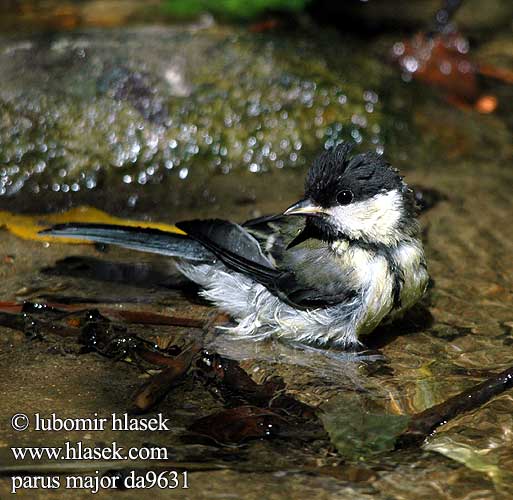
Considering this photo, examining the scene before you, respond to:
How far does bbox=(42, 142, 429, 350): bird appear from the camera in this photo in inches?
149

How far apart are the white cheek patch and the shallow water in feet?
1.52

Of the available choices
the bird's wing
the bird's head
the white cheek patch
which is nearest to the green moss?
the bird's wing

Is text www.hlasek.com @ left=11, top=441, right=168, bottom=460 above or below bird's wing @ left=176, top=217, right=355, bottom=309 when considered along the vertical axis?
below

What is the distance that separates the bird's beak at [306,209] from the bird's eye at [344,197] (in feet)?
0.29

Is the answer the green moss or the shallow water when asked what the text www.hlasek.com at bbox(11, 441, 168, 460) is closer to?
the shallow water

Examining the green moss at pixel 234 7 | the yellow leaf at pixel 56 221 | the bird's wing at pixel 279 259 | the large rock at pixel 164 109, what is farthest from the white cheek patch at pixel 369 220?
the green moss at pixel 234 7

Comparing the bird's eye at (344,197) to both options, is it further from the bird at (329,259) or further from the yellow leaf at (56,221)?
the yellow leaf at (56,221)

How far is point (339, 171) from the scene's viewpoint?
3773mm

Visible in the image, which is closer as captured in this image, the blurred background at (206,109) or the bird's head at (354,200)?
the bird's head at (354,200)

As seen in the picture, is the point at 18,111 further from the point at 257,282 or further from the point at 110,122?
the point at 257,282

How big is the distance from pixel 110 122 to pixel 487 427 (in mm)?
3213

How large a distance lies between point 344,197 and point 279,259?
1.43ft

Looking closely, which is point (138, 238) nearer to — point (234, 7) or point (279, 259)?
point (279, 259)

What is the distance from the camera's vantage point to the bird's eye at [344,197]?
379 cm
